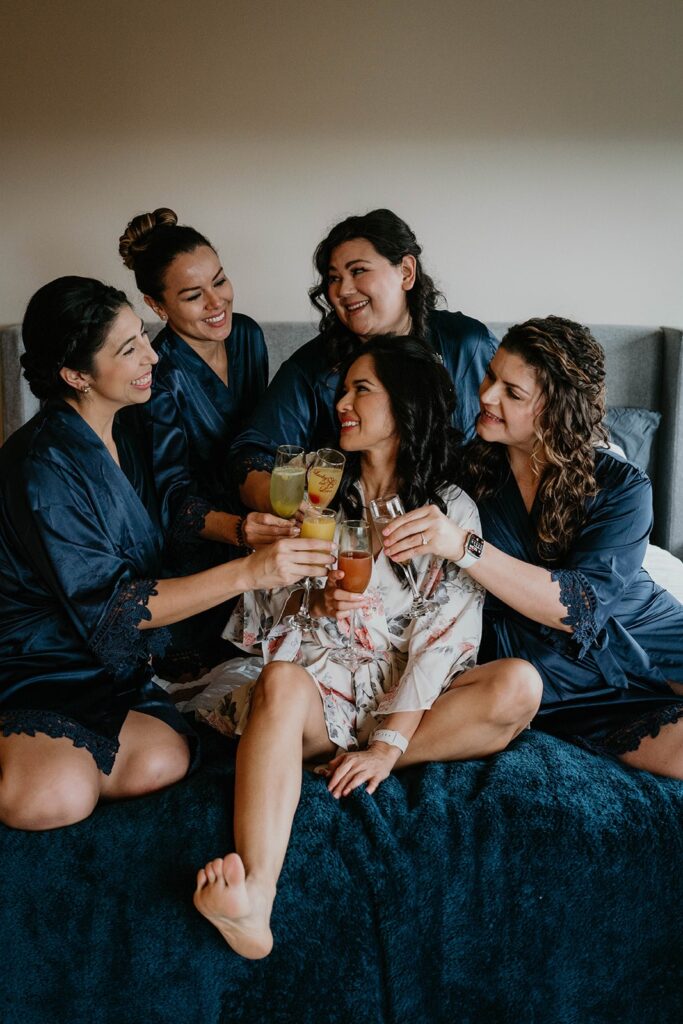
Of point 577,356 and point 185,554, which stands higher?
point 577,356

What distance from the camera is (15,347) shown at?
3.32 metres

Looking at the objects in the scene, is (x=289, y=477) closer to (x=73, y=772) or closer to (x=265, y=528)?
(x=265, y=528)

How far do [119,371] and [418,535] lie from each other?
769 mm

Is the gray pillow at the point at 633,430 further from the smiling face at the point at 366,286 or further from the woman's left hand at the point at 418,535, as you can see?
the woman's left hand at the point at 418,535

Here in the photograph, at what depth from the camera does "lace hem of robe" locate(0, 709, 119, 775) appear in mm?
1873

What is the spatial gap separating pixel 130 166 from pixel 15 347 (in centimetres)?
78

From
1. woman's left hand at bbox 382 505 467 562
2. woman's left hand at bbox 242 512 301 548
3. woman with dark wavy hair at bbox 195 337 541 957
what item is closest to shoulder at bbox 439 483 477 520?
woman with dark wavy hair at bbox 195 337 541 957

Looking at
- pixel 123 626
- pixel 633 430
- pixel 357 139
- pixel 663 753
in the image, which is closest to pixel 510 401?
pixel 663 753

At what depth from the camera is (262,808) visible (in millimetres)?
1681

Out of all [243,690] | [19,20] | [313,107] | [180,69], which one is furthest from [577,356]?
[19,20]

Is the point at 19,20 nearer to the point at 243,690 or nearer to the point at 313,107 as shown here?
the point at 313,107

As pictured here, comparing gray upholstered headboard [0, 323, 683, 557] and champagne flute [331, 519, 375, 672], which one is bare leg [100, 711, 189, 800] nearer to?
champagne flute [331, 519, 375, 672]

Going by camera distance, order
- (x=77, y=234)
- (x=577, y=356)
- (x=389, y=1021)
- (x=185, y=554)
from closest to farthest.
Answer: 1. (x=389, y=1021)
2. (x=577, y=356)
3. (x=185, y=554)
4. (x=77, y=234)

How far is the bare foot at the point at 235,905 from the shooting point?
1.57 m
